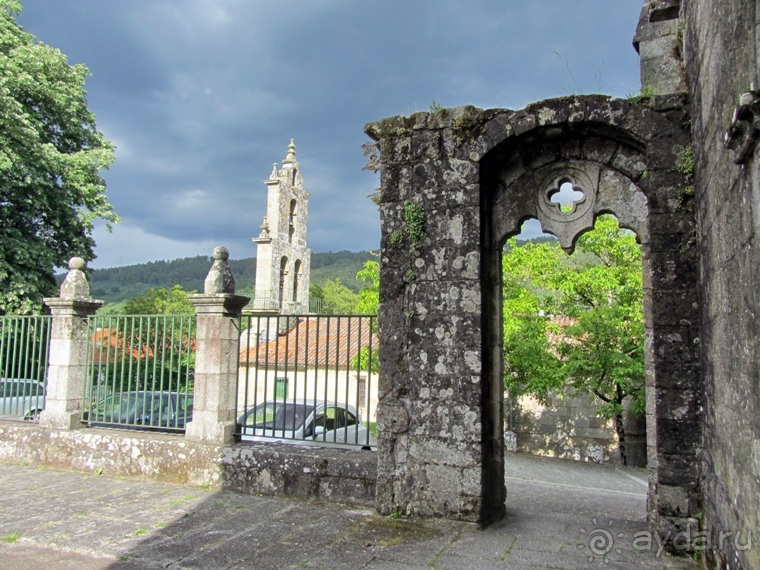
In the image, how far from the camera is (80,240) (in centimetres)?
1788

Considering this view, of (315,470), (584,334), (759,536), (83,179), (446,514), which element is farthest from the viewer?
(83,179)

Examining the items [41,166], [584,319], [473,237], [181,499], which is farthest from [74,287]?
[41,166]

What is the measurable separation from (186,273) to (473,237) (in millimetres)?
89979

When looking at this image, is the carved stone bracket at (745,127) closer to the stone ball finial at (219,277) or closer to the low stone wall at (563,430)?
the stone ball finial at (219,277)

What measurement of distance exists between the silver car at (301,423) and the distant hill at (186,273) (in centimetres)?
6853

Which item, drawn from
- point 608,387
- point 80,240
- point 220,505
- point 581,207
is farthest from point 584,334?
point 80,240

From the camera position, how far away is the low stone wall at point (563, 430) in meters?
16.2

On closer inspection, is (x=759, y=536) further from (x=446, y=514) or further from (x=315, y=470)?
(x=315, y=470)

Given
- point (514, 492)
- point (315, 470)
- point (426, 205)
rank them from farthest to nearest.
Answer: point (514, 492) → point (315, 470) → point (426, 205)

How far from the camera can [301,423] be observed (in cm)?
659

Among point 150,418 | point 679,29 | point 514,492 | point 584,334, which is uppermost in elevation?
point 679,29

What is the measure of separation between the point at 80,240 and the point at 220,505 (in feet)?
48.6

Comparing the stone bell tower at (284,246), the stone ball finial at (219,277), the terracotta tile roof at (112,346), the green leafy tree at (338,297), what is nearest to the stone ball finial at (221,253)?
the stone ball finial at (219,277)

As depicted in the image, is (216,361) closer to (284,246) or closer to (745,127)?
(745,127)
